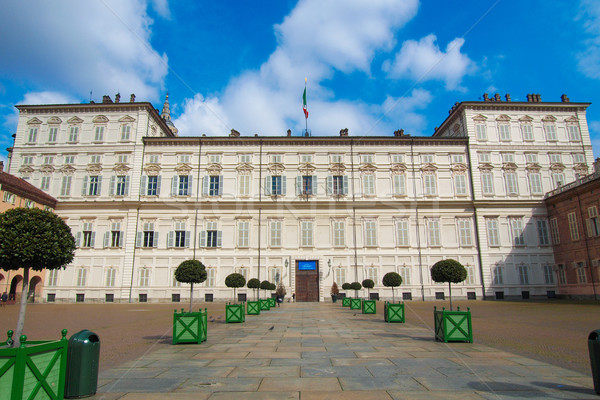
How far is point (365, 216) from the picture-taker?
120 feet

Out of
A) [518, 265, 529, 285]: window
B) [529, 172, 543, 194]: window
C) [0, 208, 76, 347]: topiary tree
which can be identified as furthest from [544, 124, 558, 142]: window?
[0, 208, 76, 347]: topiary tree

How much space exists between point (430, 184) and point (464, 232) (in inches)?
220

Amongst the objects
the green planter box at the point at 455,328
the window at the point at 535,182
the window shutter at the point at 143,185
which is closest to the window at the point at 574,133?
the window at the point at 535,182

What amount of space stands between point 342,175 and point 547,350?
28477mm

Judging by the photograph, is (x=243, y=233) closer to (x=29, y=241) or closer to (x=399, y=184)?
(x=399, y=184)

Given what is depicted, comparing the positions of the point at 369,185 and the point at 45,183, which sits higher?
the point at 45,183

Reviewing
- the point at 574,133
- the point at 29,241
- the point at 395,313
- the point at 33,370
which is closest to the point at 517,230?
the point at 574,133

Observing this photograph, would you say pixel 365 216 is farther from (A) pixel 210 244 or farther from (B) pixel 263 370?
(B) pixel 263 370

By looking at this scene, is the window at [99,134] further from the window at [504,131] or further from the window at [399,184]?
the window at [504,131]

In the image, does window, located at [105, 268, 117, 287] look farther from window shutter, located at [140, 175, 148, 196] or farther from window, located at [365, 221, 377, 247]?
window, located at [365, 221, 377, 247]

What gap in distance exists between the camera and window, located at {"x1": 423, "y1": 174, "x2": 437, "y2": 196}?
37281 millimetres

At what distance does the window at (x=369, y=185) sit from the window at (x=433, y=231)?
6.12 meters

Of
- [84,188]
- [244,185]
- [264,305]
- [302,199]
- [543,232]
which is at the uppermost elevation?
[244,185]

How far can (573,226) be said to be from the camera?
3294cm
